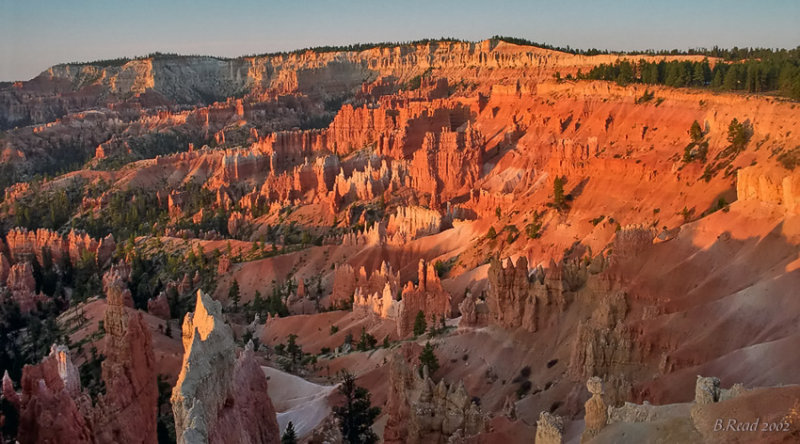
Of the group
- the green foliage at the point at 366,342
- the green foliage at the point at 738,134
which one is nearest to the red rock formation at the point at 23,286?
the green foliage at the point at 366,342

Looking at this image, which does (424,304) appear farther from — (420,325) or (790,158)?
(790,158)

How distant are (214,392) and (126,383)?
8728mm

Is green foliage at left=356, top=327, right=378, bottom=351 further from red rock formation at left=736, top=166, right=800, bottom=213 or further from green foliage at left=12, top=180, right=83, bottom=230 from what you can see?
green foliage at left=12, top=180, right=83, bottom=230

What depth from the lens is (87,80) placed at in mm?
190375

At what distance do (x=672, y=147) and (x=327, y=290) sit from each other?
91.6 feet

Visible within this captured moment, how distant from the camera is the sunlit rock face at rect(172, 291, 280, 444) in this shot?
1479 cm

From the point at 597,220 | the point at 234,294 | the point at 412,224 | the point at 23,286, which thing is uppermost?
the point at 597,220

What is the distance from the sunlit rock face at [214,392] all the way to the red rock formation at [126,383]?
175 inches

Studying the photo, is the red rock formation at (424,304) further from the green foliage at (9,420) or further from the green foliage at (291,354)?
the green foliage at (9,420)

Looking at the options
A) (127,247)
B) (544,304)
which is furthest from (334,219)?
(544,304)

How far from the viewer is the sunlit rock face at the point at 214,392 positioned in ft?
48.5

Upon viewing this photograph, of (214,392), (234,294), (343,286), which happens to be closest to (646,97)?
(343,286)

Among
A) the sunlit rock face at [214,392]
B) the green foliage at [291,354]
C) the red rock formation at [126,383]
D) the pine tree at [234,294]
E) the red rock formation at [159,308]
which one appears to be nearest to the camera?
the sunlit rock face at [214,392]

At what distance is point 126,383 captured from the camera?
77.5ft
